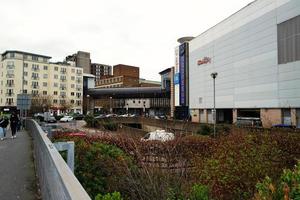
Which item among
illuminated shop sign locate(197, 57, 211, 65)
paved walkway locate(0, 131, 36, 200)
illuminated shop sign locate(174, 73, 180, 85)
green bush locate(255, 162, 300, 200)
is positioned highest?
illuminated shop sign locate(197, 57, 211, 65)

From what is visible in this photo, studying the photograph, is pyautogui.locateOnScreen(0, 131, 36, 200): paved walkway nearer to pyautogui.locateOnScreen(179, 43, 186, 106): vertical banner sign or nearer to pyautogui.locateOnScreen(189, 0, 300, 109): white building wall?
pyautogui.locateOnScreen(189, 0, 300, 109): white building wall

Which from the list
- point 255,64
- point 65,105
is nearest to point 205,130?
point 255,64

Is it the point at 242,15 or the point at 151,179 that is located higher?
the point at 242,15

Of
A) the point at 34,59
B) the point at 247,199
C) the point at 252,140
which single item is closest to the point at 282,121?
the point at 252,140

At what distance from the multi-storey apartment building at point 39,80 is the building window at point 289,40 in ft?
231

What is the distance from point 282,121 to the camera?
3944 centimetres

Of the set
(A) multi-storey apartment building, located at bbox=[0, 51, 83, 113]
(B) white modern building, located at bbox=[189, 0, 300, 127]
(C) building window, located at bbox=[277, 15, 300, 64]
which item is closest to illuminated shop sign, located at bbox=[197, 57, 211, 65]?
(B) white modern building, located at bbox=[189, 0, 300, 127]

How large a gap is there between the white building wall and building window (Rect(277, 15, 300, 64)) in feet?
2.43

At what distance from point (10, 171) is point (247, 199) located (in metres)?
6.91

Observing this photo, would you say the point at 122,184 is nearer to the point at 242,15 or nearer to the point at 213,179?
the point at 213,179

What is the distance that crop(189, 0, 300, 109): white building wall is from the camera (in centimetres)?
3925

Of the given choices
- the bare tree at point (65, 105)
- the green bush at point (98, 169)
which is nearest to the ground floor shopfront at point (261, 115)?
the green bush at point (98, 169)

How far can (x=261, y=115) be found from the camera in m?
42.9

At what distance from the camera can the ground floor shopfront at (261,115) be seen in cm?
3775
